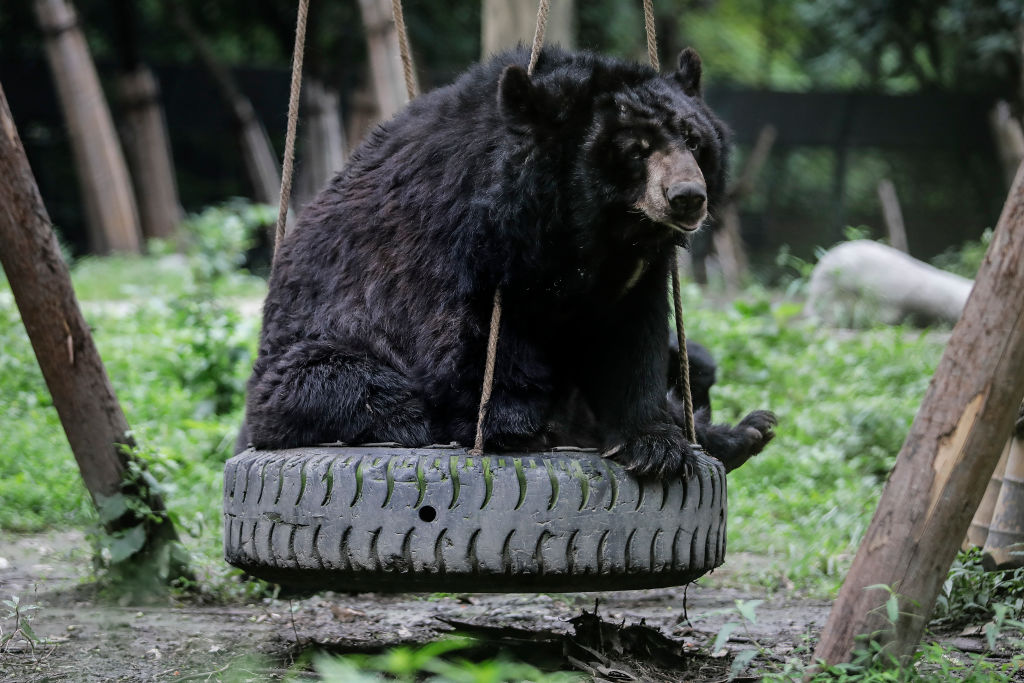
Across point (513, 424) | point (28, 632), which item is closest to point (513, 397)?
point (513, 424)

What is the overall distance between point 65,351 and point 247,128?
12901mm

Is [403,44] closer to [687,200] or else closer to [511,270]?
[511,270]

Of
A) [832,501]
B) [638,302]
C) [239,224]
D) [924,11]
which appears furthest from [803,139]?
[638,302]

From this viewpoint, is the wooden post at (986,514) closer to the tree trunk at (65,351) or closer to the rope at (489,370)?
the rope at (489,370)

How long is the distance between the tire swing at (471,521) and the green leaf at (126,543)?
113 centimetres

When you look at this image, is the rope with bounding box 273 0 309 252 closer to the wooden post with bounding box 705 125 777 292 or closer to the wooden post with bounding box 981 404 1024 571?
the wooden post with bounding box 981 404 1024 571

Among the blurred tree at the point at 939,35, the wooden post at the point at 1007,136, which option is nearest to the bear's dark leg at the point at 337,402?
the blurred tree at the point at 939,35

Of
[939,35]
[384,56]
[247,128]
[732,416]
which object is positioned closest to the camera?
[732,416]

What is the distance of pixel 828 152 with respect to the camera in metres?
16.5

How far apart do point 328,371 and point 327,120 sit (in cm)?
1296

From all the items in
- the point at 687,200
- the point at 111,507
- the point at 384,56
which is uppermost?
the point at 384,56

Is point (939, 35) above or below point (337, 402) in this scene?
above

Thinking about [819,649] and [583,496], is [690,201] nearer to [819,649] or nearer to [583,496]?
[583,496]

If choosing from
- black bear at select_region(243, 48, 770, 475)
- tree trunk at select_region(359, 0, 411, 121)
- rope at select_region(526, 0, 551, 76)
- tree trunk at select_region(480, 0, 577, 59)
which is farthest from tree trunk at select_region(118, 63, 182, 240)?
rope at select_region(526, 0, 551, 76)
